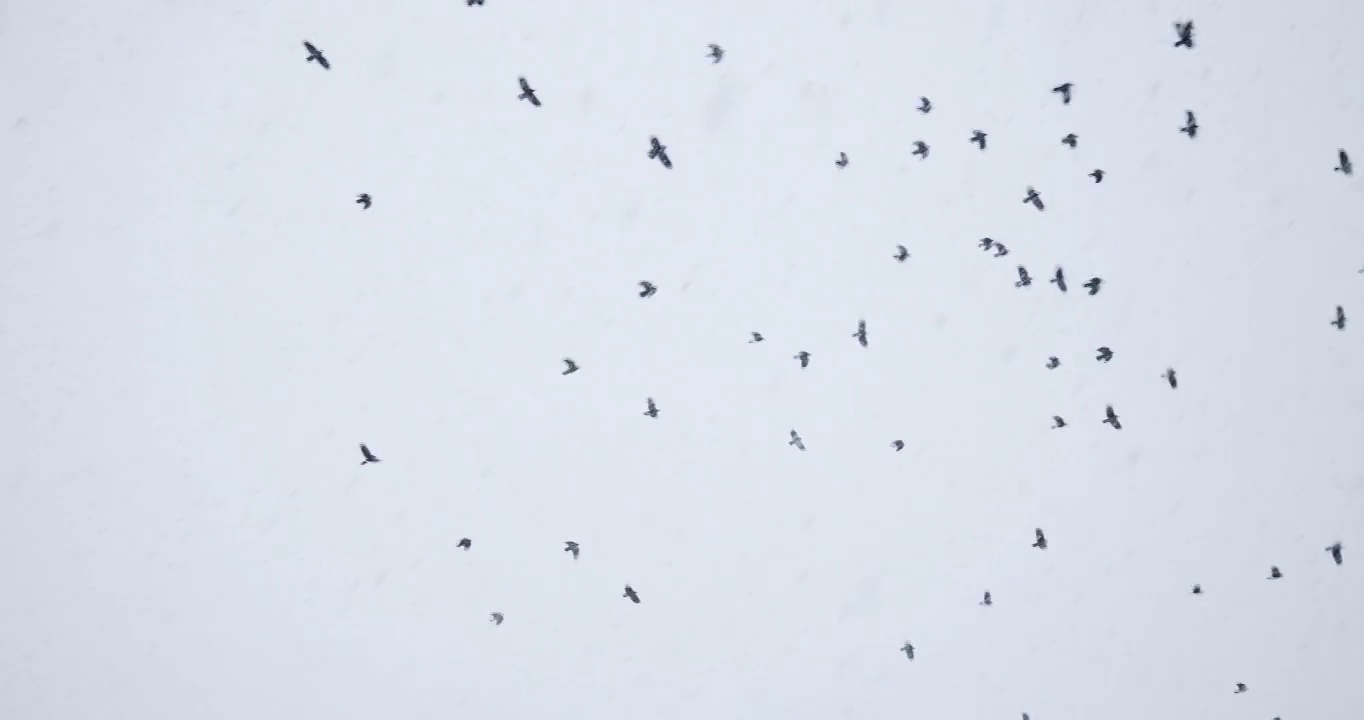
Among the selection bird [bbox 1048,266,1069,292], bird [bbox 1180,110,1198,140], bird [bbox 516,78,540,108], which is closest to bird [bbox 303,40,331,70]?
bird [bbox 516,78,540,108]

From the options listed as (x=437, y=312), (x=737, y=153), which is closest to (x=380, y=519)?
(x=437, y=312)

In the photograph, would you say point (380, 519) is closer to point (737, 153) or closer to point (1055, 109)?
point (737, 153)

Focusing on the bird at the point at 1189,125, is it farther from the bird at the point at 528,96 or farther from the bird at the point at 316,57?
the bird at the point at 316,57

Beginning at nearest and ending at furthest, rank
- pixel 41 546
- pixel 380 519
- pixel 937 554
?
pixel 41 546 < pixel 380 519 < pixel 937 554

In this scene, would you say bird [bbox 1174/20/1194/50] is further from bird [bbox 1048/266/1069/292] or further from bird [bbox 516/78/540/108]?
bird [bbox 516/78/540/108]

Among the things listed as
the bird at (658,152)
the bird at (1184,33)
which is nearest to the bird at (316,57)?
the bird at (658,152)
